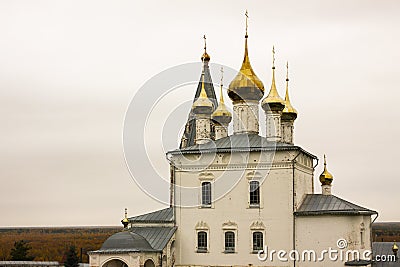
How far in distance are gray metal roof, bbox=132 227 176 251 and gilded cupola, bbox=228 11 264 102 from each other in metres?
6.36

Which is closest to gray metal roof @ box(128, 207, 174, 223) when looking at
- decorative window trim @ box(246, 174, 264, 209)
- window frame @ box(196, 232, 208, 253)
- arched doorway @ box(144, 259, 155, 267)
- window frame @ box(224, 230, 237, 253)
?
window frame @ box(196, 232, 208, 253)

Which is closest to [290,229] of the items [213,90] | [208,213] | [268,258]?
[268,258]

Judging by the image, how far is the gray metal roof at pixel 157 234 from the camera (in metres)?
30.3

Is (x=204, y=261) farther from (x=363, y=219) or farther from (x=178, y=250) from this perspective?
(x=363, y=219)

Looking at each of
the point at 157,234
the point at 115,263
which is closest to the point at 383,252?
the point at 157,234

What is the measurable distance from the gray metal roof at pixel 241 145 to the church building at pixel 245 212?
0.04m

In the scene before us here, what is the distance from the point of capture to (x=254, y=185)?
98.9 ft

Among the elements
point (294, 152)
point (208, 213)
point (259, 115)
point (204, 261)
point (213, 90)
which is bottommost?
point (204, 261)

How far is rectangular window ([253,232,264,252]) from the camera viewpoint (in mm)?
29828

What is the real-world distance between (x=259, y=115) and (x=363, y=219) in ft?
21.0

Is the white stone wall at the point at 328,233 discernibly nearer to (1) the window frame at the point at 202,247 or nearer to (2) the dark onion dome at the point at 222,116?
(1) the window frame at the point at 202,247

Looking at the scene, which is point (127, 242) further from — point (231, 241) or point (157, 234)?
point (231, 241)

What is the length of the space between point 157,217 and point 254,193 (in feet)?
15.1

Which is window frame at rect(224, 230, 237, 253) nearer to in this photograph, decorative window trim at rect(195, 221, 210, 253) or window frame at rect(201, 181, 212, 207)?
decorative window trim at rect(195, 221, 210, 253)
